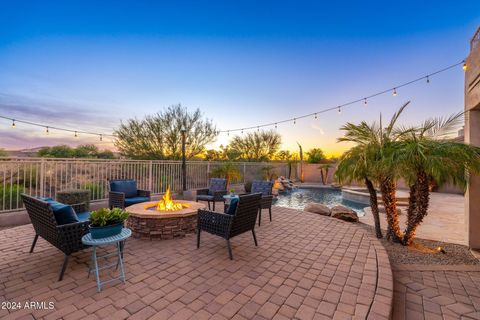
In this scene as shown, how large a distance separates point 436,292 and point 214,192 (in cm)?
471

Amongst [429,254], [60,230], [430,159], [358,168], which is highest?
[430,159]

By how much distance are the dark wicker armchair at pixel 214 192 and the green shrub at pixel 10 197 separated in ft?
13.6

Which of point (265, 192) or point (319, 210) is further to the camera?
point (319, 210)

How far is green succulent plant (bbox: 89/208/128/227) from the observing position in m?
2.23

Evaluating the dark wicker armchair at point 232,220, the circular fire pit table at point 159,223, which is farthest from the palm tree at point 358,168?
the circular fire pit table at point 159,223

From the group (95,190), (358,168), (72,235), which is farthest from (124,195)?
(358,168)

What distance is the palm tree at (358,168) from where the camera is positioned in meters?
3.77

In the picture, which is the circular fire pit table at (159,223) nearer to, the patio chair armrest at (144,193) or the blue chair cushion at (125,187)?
the patio chair armrest at (144,193)

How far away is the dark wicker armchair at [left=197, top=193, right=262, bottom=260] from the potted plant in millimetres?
1222

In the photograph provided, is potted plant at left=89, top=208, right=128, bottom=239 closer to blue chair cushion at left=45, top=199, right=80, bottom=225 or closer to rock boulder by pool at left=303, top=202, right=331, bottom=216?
blue chair cushion at left=45, top=199, right=80, bottom=225

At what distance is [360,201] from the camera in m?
10.1

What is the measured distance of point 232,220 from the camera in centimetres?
292

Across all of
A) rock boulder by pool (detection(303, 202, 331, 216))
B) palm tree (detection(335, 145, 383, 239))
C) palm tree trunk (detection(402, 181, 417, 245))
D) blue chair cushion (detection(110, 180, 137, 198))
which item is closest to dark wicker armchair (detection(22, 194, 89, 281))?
blue chair cushion (detection(110, 180, 137, 198))

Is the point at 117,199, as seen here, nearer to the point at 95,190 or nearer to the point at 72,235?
the point at 95,190
